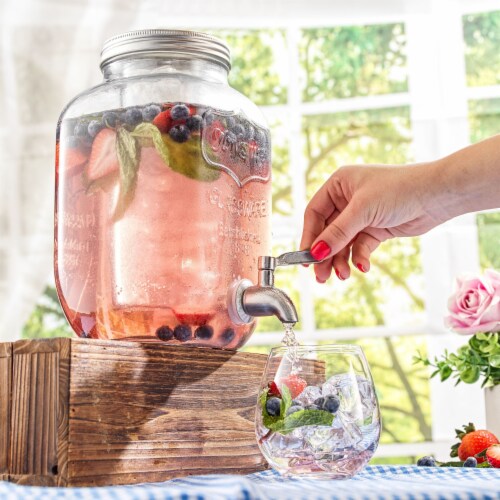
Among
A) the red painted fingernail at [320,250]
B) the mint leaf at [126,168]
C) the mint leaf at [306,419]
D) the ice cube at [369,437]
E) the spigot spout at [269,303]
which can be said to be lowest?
the ice cube at [369,437]

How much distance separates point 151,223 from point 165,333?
0.13 metres

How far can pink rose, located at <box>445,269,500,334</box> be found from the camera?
1.90 metres

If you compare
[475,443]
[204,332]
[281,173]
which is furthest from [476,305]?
[281,173]

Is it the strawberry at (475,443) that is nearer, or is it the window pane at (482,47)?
the strawberry at (475,443)

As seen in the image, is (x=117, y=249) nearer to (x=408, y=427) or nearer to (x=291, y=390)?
(x=291, y=390)

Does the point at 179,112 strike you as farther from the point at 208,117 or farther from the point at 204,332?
the point at 204,332

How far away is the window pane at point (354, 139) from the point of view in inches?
111

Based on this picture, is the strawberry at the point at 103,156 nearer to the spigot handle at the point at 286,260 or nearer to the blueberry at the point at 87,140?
the blueberry at the point at 87,140

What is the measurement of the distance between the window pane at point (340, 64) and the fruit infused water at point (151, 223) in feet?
6.90

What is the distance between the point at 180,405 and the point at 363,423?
22cm

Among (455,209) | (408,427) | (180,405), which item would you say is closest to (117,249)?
(180,405)

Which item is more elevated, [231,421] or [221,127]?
[221,127]

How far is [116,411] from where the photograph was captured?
936mm

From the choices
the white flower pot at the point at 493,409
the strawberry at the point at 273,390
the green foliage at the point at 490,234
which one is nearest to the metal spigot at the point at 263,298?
the strawberry at the point at 273,390
